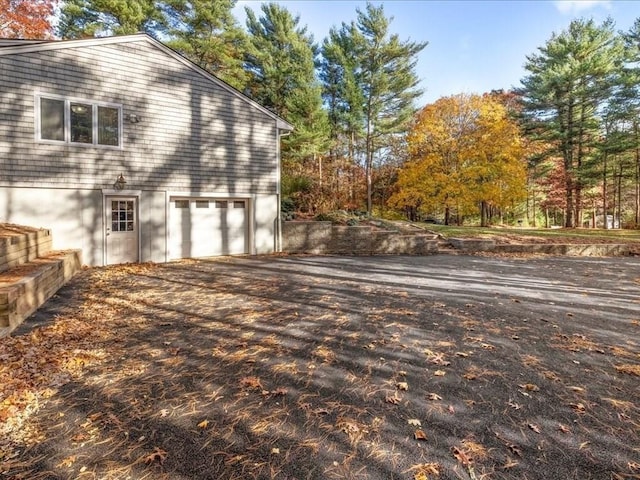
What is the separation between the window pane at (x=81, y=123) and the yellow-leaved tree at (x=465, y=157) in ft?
45.4

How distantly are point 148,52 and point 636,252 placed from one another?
1730 centimetres

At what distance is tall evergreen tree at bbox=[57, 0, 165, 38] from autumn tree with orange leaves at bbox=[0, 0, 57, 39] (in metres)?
0.98

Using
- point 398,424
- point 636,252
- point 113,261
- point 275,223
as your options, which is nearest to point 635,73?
point 636,252

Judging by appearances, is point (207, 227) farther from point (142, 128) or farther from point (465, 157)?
point (465, 157)

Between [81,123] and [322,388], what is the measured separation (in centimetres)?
918

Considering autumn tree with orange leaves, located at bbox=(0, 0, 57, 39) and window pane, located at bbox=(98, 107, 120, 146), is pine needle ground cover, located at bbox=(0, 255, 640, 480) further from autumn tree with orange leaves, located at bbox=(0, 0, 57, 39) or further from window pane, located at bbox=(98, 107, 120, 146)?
autumn tree with orange leaves, located at bbox=(0, 0, 57, 39)

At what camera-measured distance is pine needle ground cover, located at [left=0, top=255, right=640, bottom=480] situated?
203 cm

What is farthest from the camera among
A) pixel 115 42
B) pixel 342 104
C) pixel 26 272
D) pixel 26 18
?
pixel 342 104

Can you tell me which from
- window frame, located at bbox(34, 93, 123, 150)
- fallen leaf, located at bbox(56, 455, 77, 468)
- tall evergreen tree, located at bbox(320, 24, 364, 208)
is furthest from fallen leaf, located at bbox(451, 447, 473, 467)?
tall evergreen tree, located at bbox(320, 24, 364, 208)

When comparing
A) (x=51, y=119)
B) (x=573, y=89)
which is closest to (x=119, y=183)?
(x=51, y=119)

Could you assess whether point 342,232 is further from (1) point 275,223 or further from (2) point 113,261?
(2) point 113,261

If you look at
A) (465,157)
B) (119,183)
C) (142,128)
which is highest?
(465,157)

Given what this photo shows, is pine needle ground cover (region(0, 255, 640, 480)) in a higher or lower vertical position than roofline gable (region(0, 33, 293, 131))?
lower

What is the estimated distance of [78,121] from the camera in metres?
8.40
